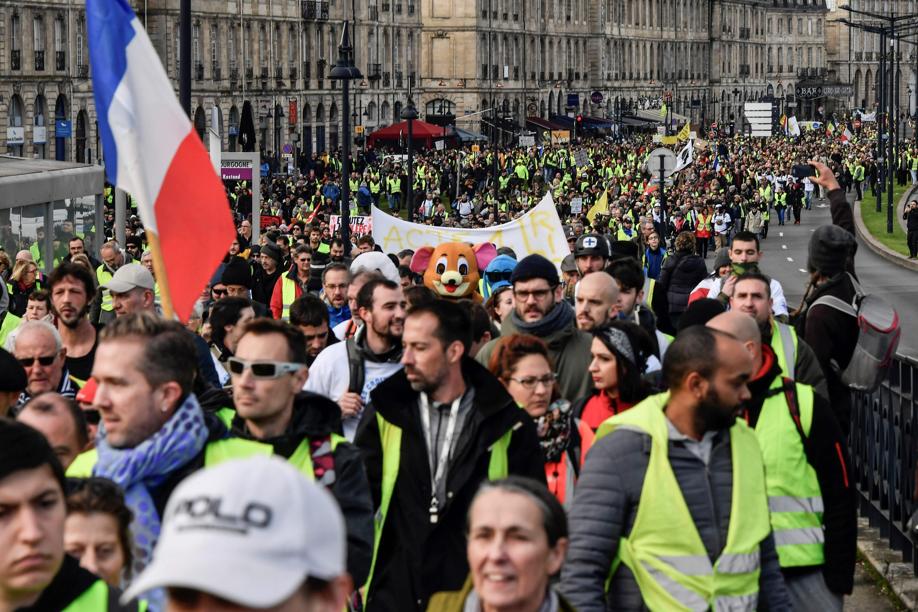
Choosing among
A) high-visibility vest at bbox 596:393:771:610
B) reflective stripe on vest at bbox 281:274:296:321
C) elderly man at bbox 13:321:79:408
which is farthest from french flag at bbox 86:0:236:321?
reflective stripe on vest at bbox 281:274:296:321

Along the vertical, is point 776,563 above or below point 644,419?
below

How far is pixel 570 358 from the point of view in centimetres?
788

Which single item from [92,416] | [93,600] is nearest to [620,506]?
[93,600]

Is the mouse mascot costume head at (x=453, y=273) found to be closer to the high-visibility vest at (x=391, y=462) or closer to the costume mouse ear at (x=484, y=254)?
the costume mouse ear at (x=484, y=254)

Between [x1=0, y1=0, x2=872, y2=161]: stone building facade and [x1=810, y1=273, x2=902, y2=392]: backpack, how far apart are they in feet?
84.0

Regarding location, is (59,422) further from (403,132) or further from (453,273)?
(403,132)

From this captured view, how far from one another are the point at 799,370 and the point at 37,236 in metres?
16.1

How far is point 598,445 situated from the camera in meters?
5.26

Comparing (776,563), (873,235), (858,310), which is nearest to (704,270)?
(858,310)

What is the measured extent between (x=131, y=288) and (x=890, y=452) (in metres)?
3.93

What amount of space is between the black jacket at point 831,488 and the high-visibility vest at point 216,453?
166cm

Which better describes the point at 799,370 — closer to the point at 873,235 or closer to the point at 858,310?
the point at 858,310

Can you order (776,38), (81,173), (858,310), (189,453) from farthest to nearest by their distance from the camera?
(776,38) → (81,173) → (858,310) → (189,453)

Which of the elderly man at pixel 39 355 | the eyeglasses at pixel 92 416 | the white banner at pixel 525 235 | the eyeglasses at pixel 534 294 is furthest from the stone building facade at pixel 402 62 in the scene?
the eyeglasses at pixel 92 416
